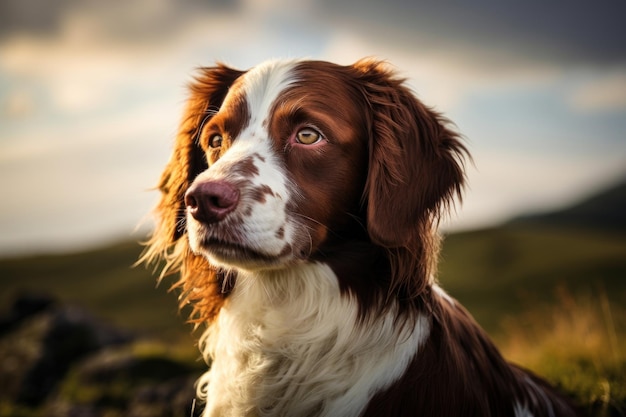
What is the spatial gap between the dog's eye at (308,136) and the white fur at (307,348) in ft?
2.27

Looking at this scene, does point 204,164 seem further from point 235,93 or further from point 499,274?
point 499,274

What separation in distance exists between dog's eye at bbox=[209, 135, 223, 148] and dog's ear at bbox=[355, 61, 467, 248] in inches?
35.2

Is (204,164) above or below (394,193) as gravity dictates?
below

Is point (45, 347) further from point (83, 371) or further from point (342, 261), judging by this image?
point (342, 261)

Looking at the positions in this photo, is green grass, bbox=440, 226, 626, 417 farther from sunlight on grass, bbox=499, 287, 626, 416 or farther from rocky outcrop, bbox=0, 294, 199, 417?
rocky outcrop, bbox=0, 294, 199, 417

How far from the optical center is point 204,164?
385 cm

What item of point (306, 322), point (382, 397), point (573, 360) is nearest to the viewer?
point (382, 397)

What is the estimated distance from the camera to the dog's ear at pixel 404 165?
10.4ft

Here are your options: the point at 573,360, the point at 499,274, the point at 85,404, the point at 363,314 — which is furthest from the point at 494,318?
the point at 363,314

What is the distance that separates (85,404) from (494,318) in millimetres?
10193

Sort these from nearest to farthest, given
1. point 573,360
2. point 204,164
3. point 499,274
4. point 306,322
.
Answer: point 306,322
point 204,164
point 573,360
point 499,274

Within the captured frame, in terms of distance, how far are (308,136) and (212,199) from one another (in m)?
0.70

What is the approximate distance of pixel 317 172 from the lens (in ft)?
10.2

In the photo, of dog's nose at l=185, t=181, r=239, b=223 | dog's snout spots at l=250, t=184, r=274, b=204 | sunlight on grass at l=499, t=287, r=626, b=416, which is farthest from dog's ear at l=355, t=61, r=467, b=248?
sunlight on grass at l=499, t=287, r=626, b=416
